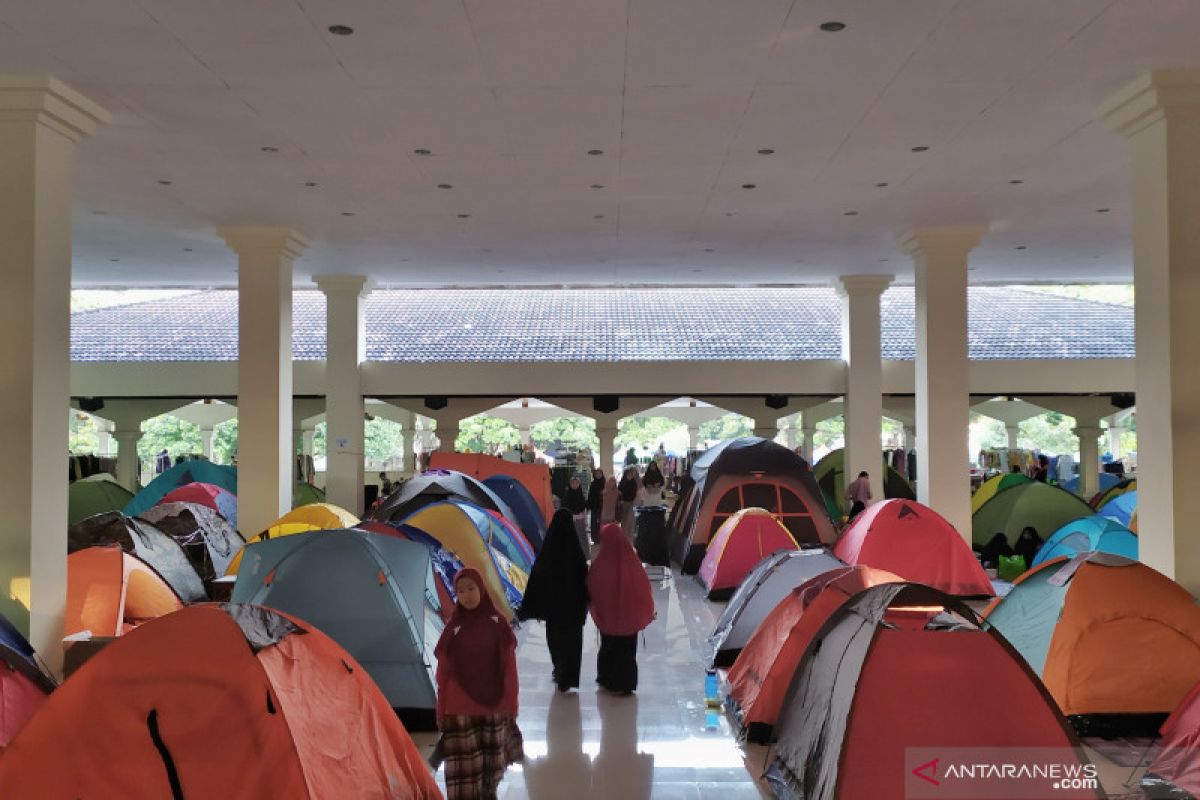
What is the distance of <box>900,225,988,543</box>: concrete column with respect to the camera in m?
12.9

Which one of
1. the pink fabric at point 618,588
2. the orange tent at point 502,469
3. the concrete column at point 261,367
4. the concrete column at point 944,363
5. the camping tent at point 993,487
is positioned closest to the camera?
the pink fabric at point 618,588

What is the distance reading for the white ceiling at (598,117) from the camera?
6281 mm

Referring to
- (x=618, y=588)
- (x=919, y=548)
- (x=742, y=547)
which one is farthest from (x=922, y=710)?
(x=742, y=547)

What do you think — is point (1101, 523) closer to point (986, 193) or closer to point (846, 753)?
point (986, 193)

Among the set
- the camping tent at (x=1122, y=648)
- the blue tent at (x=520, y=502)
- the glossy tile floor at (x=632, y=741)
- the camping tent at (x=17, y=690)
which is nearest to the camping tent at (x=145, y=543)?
the glossy tile floor at (x=632, y=741)

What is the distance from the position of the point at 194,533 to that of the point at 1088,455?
1760 centimetres

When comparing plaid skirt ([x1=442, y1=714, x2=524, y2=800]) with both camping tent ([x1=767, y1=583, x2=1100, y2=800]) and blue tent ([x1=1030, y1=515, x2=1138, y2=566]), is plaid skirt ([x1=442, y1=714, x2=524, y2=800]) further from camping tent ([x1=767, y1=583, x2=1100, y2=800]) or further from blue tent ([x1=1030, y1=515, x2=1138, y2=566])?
blue tent ([x1=1030, y1=515, x2=1138, y2=566])

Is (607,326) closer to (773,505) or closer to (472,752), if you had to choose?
(773,505)

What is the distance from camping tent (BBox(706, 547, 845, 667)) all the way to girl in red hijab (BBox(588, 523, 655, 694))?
996 mm

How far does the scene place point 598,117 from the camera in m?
8.14

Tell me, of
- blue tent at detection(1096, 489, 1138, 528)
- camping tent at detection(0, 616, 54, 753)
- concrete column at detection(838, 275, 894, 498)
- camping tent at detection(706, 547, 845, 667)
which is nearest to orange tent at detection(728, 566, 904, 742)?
camping tent at detection(706, 547, 845, 667)

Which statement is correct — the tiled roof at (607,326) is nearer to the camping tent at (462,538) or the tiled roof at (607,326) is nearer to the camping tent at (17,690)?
the camping tent at (462,538)

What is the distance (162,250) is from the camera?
1402 cm

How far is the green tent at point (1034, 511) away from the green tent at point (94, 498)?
13.1 metres
